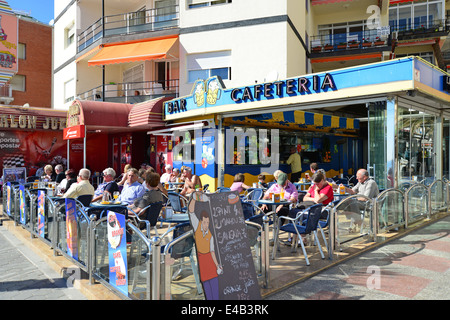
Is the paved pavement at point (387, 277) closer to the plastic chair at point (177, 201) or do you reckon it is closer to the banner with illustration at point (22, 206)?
the plastic chair at point (177, 201)

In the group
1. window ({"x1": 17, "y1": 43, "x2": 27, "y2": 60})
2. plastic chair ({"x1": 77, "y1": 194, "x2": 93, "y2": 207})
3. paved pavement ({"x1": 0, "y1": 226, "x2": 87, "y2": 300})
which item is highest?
window ({"x1": 17, "y1": 43, "x2": 27, "y2": 60})

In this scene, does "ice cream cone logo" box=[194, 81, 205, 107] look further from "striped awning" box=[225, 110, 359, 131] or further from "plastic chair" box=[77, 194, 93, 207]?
"plastic chair" box=[77, 194, 93, 207]

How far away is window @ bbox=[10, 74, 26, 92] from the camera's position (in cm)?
2798

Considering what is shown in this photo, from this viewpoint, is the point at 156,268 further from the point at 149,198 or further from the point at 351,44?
the point at 351,44

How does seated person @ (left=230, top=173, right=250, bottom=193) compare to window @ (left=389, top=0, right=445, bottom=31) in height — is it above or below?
below

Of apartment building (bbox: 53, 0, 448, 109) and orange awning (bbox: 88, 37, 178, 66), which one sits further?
orange awning (bbox: 88, 37, 178, 66)

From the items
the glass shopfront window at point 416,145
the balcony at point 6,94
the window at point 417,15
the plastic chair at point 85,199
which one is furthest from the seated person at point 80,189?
the balcony at point 6,94

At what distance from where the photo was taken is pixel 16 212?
8547 mm

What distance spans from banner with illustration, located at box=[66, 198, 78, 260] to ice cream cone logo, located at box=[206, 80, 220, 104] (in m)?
7.45

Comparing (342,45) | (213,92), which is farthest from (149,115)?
(342,45)

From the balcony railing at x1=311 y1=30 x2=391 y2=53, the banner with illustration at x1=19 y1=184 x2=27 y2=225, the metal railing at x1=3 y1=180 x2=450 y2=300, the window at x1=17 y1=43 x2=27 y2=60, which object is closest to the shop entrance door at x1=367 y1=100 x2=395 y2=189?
the metal railing at x1=3 y1=180 x2=450 y2=300

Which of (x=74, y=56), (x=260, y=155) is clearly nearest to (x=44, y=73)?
(x=74, y=56)

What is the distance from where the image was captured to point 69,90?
832 inches

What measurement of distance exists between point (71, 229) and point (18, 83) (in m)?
27.9
